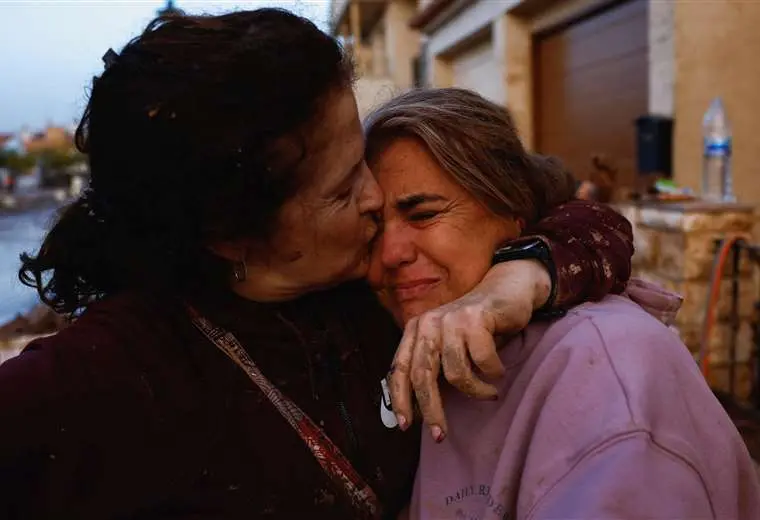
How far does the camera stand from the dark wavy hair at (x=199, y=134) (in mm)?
1231

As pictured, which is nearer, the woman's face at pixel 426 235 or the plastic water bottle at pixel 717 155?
the woman's face at pixel 426 235

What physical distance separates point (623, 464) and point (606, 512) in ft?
0.25

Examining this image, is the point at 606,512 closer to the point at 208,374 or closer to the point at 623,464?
the point at 623,464

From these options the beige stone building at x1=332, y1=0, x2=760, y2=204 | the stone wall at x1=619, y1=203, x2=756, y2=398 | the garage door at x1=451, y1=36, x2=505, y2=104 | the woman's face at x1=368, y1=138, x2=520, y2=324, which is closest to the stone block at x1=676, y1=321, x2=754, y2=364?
the stone wall at x1=619, y1=203, x2=756, y2=398

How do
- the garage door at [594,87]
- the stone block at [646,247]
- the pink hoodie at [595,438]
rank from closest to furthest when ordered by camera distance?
the pink hoodie at [595,438]
the stone block at [646,247]
the garage door at [594,87]

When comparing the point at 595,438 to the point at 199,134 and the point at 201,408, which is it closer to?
the point at 201,408

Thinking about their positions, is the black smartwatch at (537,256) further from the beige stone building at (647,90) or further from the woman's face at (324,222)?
the beige stone building at (647,90)

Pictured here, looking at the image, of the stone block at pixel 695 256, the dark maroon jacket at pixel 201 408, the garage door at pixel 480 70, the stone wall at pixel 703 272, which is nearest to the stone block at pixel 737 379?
the stone wall at pixel 703 272

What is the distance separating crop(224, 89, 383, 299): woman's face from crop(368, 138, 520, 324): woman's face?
9cm

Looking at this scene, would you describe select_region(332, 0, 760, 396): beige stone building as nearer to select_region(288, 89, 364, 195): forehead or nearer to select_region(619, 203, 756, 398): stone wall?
select_region(619, 203, 756, 398): stone wall

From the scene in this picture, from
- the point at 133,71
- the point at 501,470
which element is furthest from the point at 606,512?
the point at 133,71

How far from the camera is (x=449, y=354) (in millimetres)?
1146

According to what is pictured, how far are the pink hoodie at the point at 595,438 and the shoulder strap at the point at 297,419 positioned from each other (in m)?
0.15

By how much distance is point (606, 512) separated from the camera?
104cm
